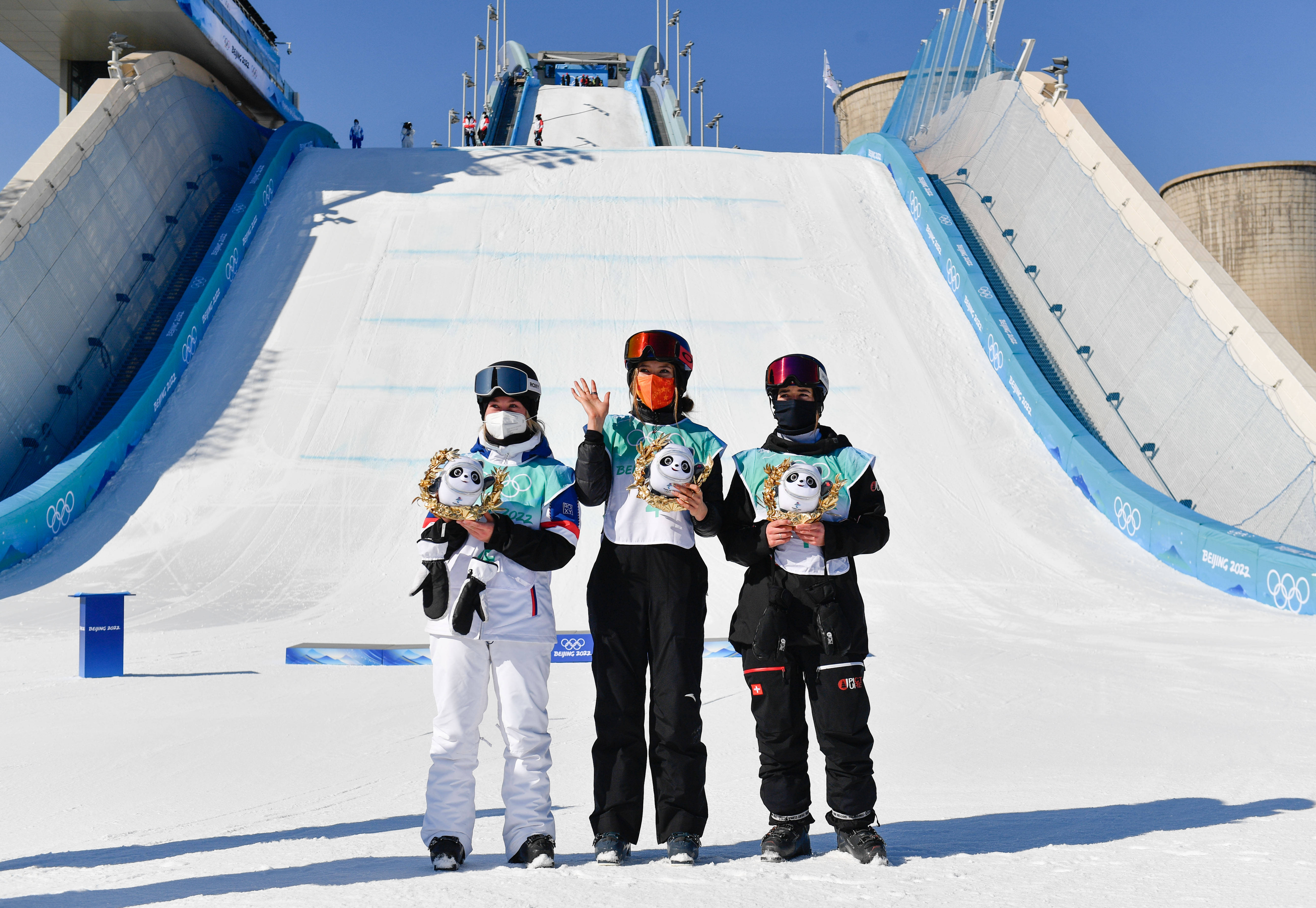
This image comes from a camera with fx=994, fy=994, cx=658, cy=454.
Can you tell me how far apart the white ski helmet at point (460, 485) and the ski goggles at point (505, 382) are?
25 cm

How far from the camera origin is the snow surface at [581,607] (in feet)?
8.02

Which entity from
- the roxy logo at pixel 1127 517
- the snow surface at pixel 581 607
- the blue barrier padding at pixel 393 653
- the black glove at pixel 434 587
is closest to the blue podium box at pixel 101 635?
the snow surface at pixel 581 607

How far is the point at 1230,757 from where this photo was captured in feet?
11.6

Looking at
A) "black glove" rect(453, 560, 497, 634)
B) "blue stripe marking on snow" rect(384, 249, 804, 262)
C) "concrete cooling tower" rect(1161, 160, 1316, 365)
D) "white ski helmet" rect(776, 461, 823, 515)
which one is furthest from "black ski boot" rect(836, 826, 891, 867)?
"concrete cooling tower" rect(1161, 160, 1316, 365)

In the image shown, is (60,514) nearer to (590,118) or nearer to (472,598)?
(472,598)

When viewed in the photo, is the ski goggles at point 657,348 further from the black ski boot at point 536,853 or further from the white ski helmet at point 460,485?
the black ski boot at point 536,853

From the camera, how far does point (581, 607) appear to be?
23.4ft

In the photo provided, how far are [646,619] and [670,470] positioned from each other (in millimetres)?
410

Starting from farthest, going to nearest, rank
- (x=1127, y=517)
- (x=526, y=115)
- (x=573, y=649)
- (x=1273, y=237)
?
1. (x=526, y=115)
2. (x=1273, y=237)
3. (x=1127, y=517)
4. (x=573, y=649)

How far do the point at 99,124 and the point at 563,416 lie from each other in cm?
714

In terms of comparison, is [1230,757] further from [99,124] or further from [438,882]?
[99,124]

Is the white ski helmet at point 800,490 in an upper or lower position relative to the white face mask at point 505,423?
lower

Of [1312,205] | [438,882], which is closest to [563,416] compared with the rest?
[438,882]

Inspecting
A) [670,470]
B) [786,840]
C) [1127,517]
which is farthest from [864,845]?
[1127,517]
